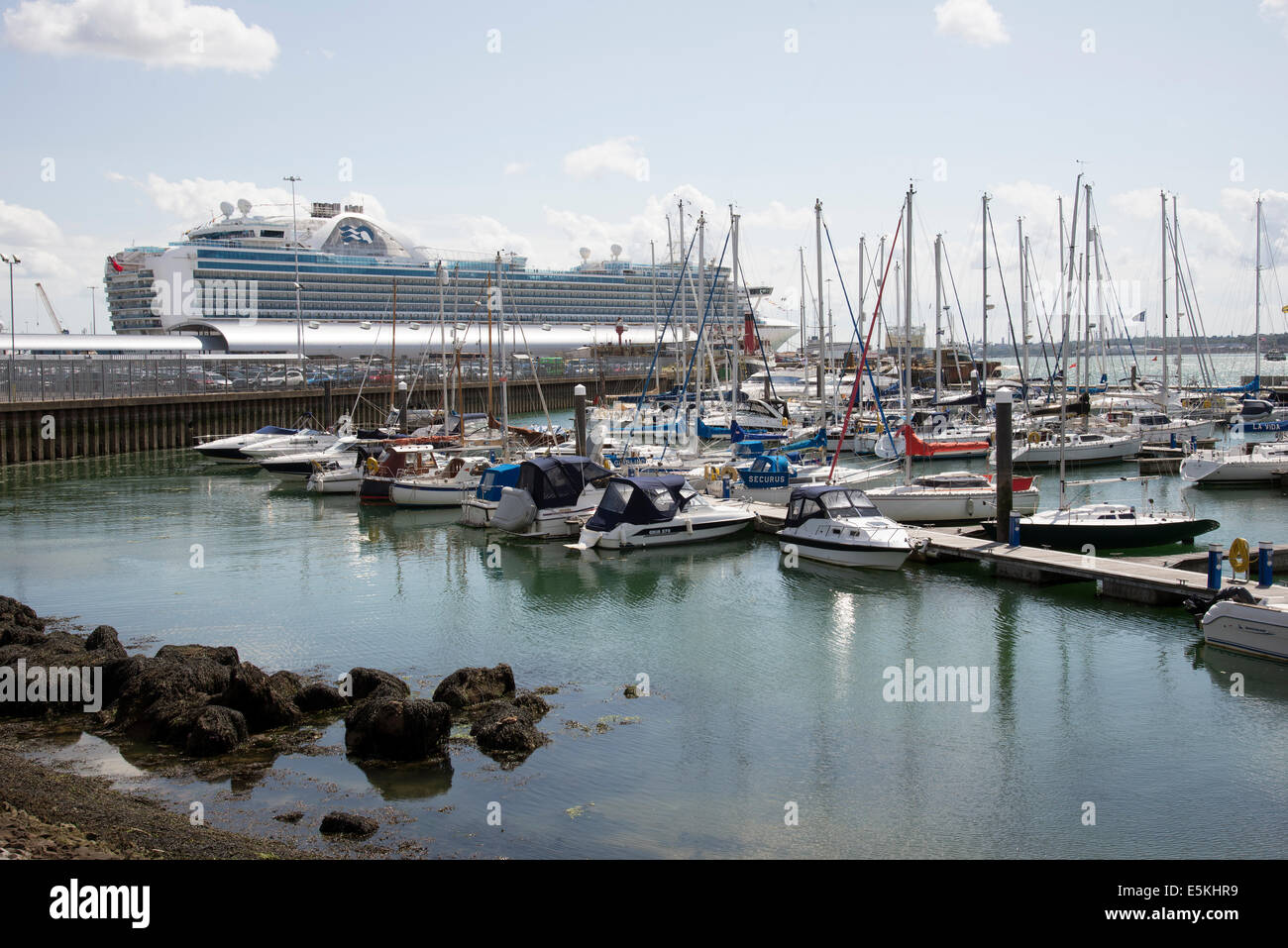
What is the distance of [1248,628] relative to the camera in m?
17.1

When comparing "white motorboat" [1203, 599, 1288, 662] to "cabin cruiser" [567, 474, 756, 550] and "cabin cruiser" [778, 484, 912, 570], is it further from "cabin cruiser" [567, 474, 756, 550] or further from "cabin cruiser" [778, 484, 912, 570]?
"cabin cruiser" [567, 474, 756, 550]

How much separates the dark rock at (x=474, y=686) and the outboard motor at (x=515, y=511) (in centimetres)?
1356

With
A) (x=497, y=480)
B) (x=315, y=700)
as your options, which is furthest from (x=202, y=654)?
(x=497, y=480)

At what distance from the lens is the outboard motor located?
30.0 m

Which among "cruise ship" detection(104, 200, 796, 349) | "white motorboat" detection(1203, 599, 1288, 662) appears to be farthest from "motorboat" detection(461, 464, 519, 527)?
"cruise ship" detection(104, 200, 796, 349)

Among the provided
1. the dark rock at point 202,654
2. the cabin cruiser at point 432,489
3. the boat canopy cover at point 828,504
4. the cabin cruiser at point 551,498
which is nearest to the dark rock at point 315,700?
the dark rock at point 202,654

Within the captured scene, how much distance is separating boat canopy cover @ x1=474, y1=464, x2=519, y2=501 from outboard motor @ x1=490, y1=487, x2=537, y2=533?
1.58 metres

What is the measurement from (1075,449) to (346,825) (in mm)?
37257

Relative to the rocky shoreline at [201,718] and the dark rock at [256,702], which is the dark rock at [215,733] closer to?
the rocky shoreline at [201,718]

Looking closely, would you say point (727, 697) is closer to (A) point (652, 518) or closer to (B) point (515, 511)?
(A) point (652, 518)

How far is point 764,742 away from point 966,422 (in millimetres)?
40469
